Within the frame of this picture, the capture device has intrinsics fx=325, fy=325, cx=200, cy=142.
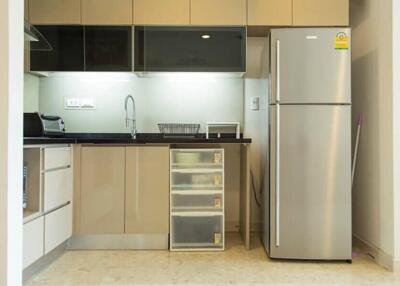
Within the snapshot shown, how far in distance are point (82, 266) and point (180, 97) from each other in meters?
1.75

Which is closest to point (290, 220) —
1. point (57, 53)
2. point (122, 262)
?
point (122, 262)

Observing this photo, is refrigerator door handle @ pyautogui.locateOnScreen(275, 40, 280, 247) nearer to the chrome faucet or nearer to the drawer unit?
the drawer unit

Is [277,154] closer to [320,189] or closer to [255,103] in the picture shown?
[320,189]

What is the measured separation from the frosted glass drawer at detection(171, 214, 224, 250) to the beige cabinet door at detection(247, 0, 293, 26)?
68.1 inches

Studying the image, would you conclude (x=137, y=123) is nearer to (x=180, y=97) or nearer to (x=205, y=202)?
(x=180, y=97)

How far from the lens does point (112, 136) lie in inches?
127

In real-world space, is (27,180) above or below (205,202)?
above

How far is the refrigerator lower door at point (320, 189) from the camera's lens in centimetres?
239

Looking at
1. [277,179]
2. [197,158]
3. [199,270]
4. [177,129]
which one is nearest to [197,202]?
[197,158]

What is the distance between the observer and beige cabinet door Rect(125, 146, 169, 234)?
2.63 metres

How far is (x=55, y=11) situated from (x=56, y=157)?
1385 mm

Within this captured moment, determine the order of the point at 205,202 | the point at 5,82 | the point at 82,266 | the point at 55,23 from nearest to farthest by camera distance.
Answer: the point at 5,82, the point at 82,266, the point at 205,202, the point at 55,23

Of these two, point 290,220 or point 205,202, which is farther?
point 205,202

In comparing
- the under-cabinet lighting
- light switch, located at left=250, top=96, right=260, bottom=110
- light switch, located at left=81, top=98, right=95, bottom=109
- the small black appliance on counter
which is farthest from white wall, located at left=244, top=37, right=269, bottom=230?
the small black appliance on counter
